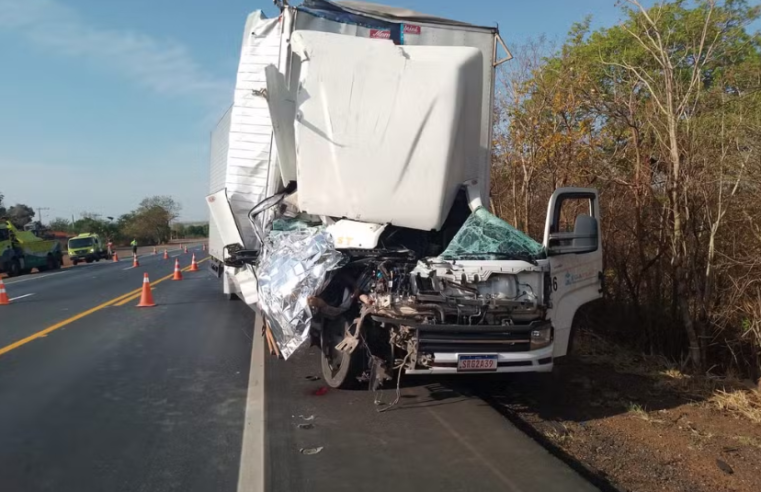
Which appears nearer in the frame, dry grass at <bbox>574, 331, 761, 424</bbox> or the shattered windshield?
the shattered windshield

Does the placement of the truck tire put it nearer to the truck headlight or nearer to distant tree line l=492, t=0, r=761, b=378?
the truck headlight

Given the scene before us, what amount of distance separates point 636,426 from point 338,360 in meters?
2.81

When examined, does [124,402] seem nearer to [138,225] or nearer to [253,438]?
[253,438]

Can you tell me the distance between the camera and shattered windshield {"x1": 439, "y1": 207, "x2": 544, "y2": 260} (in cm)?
516

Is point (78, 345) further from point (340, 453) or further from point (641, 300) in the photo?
point (641, 300)

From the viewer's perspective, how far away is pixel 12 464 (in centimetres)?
418

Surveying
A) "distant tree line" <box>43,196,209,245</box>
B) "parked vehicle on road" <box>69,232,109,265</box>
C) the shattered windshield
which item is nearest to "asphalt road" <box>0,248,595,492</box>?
the shattered windshield

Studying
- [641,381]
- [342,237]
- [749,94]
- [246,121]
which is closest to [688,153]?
[749,94]

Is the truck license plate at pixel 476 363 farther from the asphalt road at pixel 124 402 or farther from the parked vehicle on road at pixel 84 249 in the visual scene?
the parked vehicle on road at pixel 84 249

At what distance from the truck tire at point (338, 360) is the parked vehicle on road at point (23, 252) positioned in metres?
24.2

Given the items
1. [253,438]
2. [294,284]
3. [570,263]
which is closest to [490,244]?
[570,263]

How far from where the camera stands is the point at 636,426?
5.12 metres

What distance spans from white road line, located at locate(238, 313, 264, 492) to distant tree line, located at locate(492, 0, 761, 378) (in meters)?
4.82

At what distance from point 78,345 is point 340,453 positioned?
563cm
